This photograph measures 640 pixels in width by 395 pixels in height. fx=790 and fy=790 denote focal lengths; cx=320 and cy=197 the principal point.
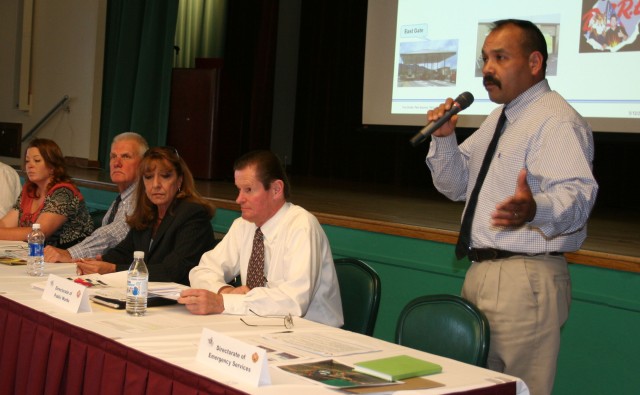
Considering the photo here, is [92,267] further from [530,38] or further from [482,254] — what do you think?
[530,38]

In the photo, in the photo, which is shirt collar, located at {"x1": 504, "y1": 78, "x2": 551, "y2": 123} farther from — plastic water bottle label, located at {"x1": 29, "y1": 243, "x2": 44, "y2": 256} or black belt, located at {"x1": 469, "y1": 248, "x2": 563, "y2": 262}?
plastic water bottle label, located at {"x1": 29, "y1": 243, "x2": 44, "y2": 256}

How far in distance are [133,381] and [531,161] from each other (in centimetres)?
130

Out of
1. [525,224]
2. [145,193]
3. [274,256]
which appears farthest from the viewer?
[145,193]

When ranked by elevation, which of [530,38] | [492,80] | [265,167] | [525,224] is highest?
[530,38]

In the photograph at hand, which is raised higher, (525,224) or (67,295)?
(525,224)

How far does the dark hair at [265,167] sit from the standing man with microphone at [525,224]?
592 mm

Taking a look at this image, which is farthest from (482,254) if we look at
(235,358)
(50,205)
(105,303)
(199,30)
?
(199,30)

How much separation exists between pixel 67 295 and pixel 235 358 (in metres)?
0.86

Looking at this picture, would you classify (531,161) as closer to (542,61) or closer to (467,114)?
(542,61)

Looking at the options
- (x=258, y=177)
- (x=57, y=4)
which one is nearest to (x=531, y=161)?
(x=258, y=177)

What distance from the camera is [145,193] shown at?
136 inches

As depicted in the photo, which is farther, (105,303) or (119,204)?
(119,204)

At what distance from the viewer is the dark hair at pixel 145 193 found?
339 centimetres

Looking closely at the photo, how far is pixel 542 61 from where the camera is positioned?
2447 mm
